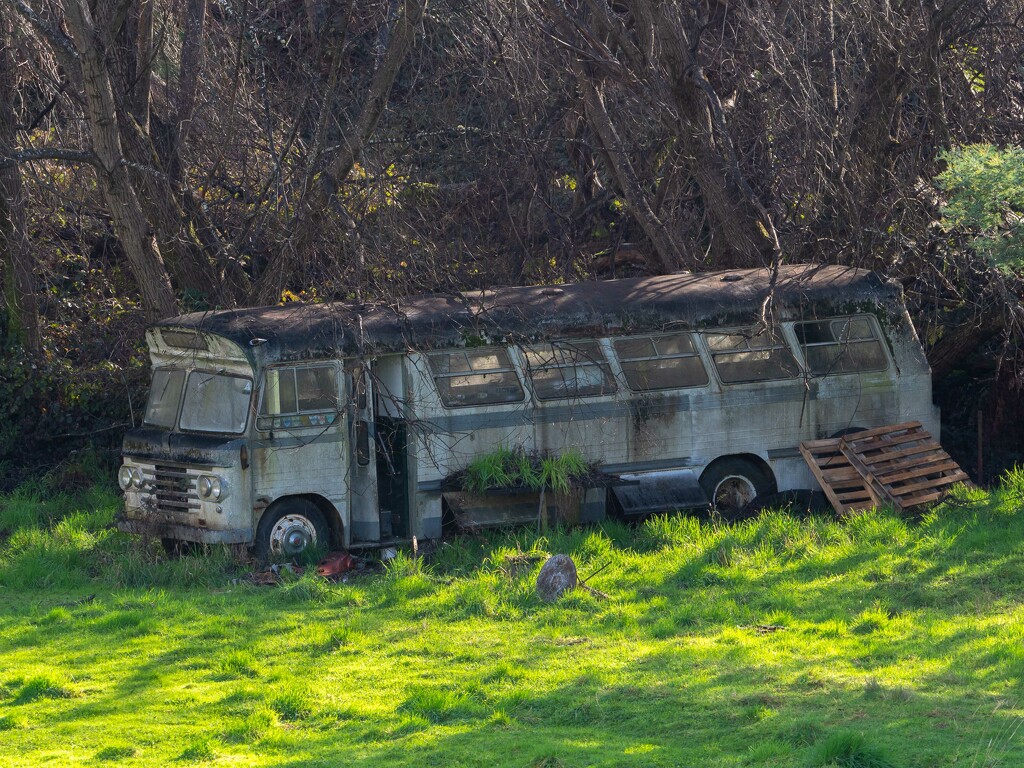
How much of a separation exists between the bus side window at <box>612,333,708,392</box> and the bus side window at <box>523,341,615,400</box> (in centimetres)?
26

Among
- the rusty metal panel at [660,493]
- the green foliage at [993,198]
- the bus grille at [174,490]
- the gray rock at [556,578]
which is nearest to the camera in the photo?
the green foliage at [993,198]

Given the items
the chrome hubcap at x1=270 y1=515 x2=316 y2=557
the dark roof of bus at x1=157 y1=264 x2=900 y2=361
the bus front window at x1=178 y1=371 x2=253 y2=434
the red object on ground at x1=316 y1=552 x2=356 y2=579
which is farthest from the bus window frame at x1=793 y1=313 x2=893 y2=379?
the bus front window at x1=178 y1=371 x2=253 y2=434

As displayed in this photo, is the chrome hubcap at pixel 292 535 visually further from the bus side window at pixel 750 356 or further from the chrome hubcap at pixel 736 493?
the bus side window at pixel 750 356

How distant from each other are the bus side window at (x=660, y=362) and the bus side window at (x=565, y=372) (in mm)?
264

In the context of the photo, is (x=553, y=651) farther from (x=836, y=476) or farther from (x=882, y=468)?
(x=882, y=468)

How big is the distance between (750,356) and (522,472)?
2.80 meters

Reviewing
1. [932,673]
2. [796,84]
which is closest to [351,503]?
[932,673]

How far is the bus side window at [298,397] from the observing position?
462 inches

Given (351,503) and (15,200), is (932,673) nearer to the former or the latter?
(351,503)

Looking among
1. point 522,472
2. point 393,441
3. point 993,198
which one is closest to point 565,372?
point 522,472

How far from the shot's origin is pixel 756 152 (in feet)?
54.6

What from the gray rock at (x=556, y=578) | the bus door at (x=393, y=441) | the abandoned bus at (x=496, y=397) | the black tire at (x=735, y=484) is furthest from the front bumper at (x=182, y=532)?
the black tire at (x=735, y=484)

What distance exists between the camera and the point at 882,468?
1266 cm

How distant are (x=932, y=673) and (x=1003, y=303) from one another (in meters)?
7.46
